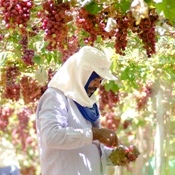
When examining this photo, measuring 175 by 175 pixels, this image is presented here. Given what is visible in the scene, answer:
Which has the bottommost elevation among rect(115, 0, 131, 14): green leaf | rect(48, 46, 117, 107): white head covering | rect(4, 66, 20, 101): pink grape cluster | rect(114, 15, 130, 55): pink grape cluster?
rect(4, 66, 20, 101): pink grape cluster

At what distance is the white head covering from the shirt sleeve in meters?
0.08

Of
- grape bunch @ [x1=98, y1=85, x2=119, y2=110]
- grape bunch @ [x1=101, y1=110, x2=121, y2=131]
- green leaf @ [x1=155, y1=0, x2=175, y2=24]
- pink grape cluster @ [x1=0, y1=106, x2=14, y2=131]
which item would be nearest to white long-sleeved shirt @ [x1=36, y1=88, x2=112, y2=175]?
green leaf @ [x1=155, y1=0, x2=175, y2=24]

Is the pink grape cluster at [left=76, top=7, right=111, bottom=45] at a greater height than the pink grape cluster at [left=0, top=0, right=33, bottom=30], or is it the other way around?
the pink grape cluster at [left=0, top=0, right=33, bottom=30]

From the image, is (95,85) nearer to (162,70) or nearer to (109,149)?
(109,149)

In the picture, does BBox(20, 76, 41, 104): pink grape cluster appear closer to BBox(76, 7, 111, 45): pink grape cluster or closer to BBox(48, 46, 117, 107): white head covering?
BBox(48, 46, 117, 107): white head covering

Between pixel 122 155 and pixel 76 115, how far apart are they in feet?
1.47

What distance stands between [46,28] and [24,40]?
1.66m

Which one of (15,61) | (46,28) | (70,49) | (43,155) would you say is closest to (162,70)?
(15,61)

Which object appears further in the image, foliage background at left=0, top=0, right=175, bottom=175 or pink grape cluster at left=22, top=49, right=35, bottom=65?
pink grape cluster at left=22, top=49, right=35, bottom=65

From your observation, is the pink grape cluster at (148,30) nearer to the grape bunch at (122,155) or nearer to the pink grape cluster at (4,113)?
the grape bunch at (122,155)

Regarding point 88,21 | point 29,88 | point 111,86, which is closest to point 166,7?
point 88,21

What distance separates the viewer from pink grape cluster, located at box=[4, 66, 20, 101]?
19.9 feet

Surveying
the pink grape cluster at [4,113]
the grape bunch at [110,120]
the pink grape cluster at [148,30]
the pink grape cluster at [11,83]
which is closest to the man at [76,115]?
the pink grape cluster at [148,30]

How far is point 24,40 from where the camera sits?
4.88 meters
